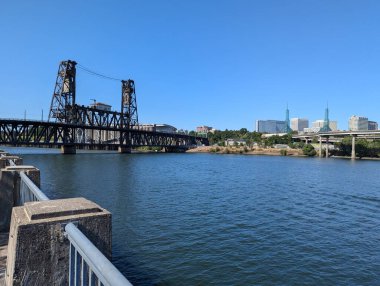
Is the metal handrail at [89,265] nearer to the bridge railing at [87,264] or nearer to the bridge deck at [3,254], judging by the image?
the bridge railing at [87,264]

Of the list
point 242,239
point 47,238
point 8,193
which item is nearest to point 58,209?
point 47,238

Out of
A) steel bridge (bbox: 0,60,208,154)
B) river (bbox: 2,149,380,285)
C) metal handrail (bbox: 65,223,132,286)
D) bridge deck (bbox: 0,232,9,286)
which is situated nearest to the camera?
metal handrail (bbox: 65,223,132,286)

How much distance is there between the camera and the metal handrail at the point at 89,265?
10.2 feet

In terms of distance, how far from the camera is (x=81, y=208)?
507 cm

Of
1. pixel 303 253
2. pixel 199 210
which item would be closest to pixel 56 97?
pixel 199 210

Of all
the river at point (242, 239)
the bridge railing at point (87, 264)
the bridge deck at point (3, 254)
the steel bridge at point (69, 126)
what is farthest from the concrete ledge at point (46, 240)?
the steel bridge at point (69, 126)

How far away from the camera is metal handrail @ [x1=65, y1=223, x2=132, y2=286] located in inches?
122

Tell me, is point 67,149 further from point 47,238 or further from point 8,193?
point 47,238

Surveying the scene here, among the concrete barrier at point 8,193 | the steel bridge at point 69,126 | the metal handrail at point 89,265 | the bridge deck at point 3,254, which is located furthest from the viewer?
the steel bridge at point 69,126

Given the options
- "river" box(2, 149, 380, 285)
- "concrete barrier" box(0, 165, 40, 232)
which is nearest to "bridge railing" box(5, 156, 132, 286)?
"concrete barrier" box(0, 165, 40, 232)

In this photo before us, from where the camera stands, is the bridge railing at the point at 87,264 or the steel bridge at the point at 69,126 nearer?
the bridge railing at the point at 87,264

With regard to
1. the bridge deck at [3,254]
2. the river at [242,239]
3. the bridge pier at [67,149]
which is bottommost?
the river at [242,239]

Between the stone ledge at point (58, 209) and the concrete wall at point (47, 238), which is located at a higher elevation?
the stone ledge at point (58, 209)

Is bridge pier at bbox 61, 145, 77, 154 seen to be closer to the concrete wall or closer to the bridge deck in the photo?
the bridge deck
